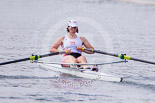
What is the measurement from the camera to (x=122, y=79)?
17.5 m

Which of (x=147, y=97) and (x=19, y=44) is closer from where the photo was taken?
(x=147, y=97)

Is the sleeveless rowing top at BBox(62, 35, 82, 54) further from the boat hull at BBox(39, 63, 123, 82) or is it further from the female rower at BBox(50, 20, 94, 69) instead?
the boat hull at BBox(39, 63, 123, 82)

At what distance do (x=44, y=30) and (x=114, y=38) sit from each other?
21.3ft

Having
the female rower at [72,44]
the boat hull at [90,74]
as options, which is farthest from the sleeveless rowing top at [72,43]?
the boat hull at [90,74]

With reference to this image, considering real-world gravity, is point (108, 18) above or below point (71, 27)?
above

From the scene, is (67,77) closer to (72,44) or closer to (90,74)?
(90,74)

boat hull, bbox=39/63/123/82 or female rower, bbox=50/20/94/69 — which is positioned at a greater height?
female rower, bbox=50/20/94/69

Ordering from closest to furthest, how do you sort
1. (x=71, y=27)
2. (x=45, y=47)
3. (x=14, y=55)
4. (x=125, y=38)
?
(x=71, y=27) → (x=14, y=55) → (x=45, y=47) → (x=125, y=38)

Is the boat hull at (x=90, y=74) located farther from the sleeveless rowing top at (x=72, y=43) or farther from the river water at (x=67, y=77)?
the sleeveless rowing top at (x=72, y=43)

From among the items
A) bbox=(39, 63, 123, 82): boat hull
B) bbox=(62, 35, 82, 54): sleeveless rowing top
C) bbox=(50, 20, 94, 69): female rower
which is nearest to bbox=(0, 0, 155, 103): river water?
bbox=(39, 63, 123, 82): boat hull

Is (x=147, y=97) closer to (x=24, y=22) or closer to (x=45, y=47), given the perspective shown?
(x=45, y=47)

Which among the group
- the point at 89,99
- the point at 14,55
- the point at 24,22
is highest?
the point at 24,22

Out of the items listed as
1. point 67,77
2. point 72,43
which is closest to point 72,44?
point 72,43

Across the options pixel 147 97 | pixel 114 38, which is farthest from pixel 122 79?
pixel 114 38
